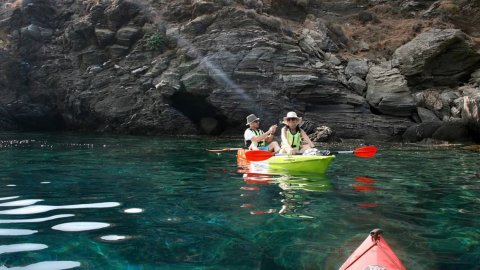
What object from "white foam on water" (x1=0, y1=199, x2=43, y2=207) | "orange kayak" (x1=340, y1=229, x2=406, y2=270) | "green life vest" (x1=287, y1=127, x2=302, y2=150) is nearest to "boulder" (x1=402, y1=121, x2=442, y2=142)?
"green life vest" (x1=287, y1=127, x2=302, y2=150)

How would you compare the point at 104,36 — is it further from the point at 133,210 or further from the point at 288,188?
the point at 133,210

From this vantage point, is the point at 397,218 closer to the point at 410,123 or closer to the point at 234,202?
the point at 234,202

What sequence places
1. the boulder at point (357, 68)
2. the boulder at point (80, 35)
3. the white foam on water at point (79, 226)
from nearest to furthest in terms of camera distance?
the white foam on water at point (79, 226), the boulder at point (357, 68), the boulder at point (80, 35)

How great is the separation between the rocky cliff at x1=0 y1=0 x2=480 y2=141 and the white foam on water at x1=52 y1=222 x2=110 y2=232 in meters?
18.9

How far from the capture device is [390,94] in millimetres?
23156

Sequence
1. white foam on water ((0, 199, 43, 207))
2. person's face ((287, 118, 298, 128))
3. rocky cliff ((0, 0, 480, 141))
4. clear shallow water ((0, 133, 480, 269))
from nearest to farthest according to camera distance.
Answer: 1. clear shallow water ((0, 133, 480, 269))
2. white foam on water ((0, 199, 43, 207))
3. person's face ((287, 118, 298, 128))
4. rocky cliff ((0, 0, 480, 141))

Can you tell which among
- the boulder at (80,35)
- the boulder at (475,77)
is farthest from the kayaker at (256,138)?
the boulder at (80,35)

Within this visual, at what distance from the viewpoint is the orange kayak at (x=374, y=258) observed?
2.90m

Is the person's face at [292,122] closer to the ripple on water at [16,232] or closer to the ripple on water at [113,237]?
the ripple on water at [113,237]

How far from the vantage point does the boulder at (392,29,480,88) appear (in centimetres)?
2467

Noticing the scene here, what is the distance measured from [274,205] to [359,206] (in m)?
1.33

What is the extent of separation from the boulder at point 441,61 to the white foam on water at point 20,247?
24.6 metres

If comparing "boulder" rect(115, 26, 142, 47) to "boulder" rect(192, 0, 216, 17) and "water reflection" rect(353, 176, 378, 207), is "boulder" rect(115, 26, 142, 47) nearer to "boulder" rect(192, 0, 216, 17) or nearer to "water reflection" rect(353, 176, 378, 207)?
"boulder" rect(192, 0, 216, 17)

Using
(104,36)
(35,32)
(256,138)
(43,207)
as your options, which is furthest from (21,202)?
(35,32)
